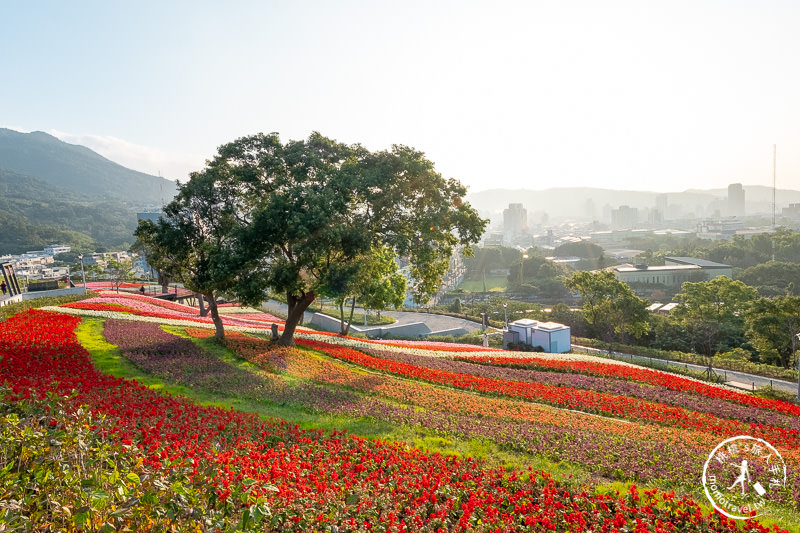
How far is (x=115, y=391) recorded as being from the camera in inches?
466

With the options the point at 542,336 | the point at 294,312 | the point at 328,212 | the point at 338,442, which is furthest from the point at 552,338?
the point at 338,442

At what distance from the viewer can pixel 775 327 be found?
34.3m

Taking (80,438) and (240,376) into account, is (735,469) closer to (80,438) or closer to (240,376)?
(80,438)

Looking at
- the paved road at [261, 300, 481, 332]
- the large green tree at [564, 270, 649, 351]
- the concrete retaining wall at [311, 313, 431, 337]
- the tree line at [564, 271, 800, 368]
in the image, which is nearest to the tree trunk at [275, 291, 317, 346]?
the concrete retaining wall at [311, 313, 431, 337]

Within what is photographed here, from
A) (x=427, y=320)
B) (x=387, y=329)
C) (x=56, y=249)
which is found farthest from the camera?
(x=56, y=249)

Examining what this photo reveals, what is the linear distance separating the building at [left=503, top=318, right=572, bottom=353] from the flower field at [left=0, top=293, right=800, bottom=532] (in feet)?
47.0

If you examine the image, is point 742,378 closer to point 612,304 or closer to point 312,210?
point 612,304

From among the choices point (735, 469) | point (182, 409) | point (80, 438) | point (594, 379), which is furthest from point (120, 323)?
point (735, 469)

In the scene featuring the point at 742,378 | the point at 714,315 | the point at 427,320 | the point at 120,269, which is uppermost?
the point at 120,269

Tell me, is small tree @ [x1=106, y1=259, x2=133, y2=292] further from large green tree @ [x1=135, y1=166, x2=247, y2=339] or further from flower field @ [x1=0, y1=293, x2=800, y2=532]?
→ large green tree @ [x1=135, y1=166, x2=247, y2=339]

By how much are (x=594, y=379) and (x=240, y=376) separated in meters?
15.9

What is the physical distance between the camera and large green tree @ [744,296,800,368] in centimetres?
3397

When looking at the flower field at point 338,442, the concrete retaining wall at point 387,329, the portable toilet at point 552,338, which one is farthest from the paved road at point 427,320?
the flower field at point 338,442

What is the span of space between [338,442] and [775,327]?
38.6 metres
